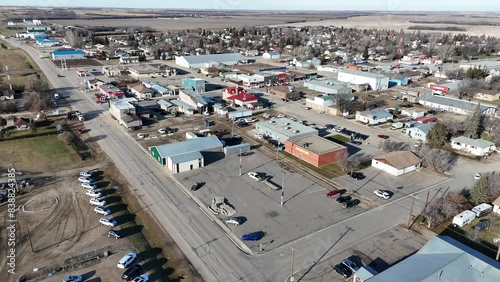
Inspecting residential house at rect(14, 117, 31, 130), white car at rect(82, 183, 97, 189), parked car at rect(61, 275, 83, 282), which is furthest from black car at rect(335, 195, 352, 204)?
residential house at rect(14, 117, 31, 130)

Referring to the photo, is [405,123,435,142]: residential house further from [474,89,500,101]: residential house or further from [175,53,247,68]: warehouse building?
[175,53,247,68]: warehouse building

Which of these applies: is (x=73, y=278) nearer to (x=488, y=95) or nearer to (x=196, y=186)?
(x=196, y=186)

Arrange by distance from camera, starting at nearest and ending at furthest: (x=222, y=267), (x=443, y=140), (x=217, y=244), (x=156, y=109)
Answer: (x=222, y=267) < (x=217, y=244) < (x=443, y=140) < (x=156, y=109)

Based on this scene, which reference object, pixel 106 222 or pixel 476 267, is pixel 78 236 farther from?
pixel 476 267

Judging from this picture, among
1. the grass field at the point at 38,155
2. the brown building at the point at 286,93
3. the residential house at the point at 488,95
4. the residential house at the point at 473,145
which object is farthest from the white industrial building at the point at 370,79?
the grass field at the point at 38,155

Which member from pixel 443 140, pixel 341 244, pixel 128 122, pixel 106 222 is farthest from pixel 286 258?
pixel 128 122
